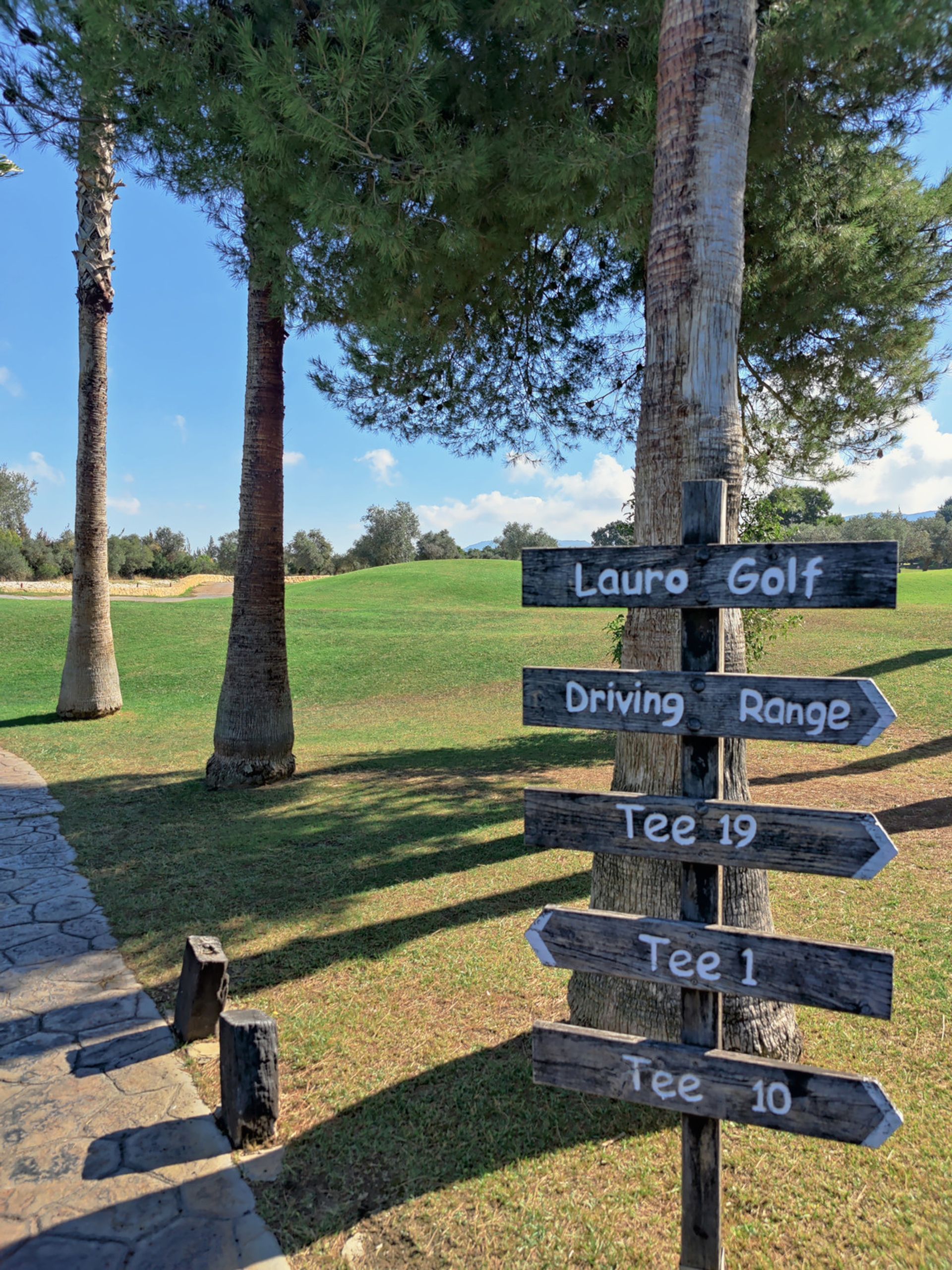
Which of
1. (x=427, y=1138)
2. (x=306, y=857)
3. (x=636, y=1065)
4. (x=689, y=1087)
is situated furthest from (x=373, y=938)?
(x=689, y=1087)

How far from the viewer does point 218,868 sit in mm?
6539

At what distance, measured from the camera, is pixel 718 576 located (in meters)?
2.46

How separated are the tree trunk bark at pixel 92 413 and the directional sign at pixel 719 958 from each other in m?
11.8

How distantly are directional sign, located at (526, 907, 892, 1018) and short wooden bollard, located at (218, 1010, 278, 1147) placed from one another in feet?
4.52

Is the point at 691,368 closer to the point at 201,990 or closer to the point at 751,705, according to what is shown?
the point at 751,705

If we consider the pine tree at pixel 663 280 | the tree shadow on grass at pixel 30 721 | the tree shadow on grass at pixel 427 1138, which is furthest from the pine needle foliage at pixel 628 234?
the tree shadow on grass at pixel 30 721

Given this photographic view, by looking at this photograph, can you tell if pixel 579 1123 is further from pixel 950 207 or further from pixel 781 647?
pixel 781 647

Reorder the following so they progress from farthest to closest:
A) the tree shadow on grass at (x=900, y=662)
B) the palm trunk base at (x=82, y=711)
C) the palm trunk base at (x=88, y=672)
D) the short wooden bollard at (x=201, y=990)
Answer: the tree shadow on grass at (x=900, y=662), the palm trunk base at (x=82, y=711), the palm trunk base at (x=88, y=672), the short wooden bollard at (x=201, y=990)

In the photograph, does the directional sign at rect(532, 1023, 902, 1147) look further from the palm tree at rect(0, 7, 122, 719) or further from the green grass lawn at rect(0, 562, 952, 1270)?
the palm tree at rect(0, 7, 122, 719)

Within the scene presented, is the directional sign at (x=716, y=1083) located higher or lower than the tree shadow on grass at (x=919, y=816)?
higher

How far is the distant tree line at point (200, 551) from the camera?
52719mm

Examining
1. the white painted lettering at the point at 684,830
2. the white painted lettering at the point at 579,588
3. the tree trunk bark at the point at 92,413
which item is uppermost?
the tree trunk bark at the point at 92,413

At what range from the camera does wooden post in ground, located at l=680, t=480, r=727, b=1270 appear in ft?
8.20

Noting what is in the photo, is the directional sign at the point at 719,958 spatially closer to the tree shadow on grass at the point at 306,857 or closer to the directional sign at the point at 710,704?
the directional sign at the point at 710,704
